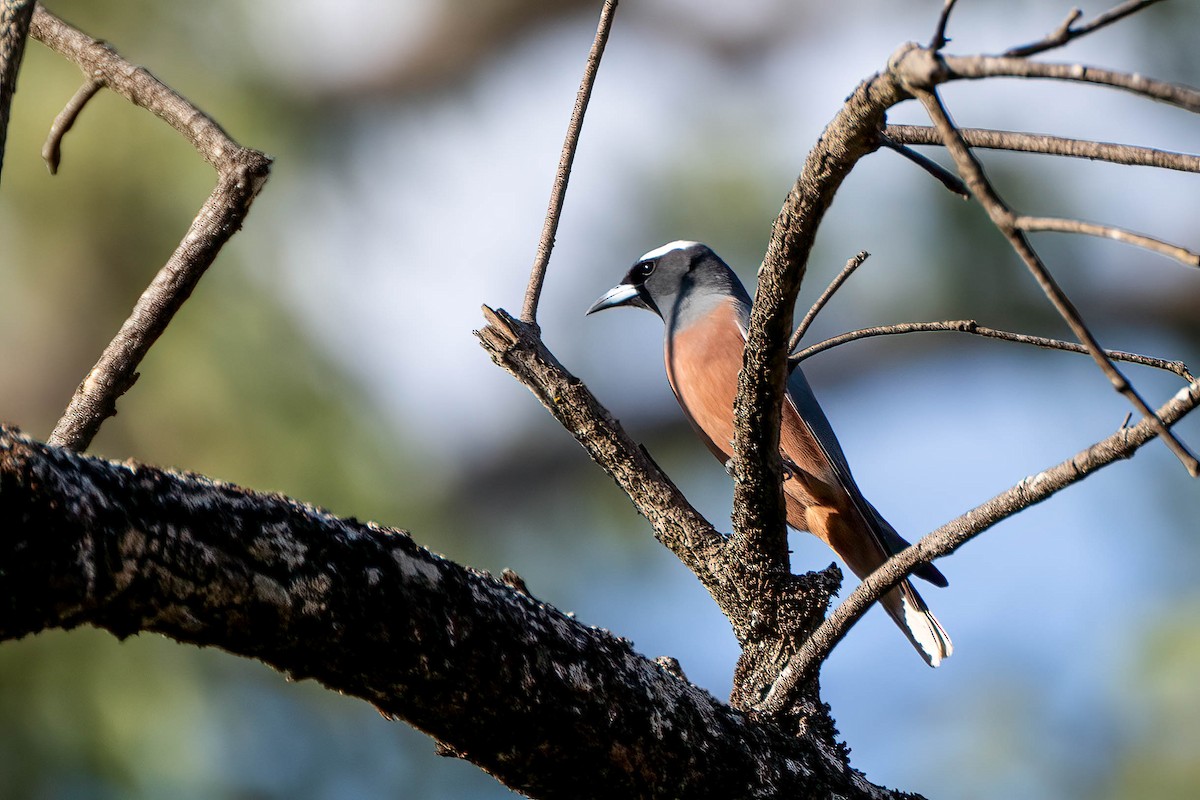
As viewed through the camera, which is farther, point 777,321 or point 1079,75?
point 777,321

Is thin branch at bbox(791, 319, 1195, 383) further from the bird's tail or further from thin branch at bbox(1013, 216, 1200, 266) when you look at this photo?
the bird's tail

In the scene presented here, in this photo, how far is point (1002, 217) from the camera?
1249mm

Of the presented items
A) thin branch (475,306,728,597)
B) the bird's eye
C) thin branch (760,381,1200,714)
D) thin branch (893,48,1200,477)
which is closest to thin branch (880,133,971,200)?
thin branch (893,48,1200,477)

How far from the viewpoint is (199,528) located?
139 centimetres

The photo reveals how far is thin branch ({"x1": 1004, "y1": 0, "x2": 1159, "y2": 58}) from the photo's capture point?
1.24m

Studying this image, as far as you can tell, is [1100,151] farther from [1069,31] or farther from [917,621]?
[917,621]

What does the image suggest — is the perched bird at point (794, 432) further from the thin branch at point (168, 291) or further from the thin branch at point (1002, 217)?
the thin branch at point (1002, 217)

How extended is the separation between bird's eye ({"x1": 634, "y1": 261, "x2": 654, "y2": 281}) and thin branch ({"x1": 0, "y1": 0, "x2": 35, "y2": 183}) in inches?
162

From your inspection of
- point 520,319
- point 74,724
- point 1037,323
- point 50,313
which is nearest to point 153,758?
point 74,724

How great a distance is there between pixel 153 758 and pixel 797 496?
3600mm

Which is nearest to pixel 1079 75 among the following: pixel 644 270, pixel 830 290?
pixel 830 290

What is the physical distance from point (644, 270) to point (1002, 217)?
4.17 meters

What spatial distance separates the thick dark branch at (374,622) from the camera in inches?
50.1

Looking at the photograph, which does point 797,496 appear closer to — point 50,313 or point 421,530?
point 421,530
